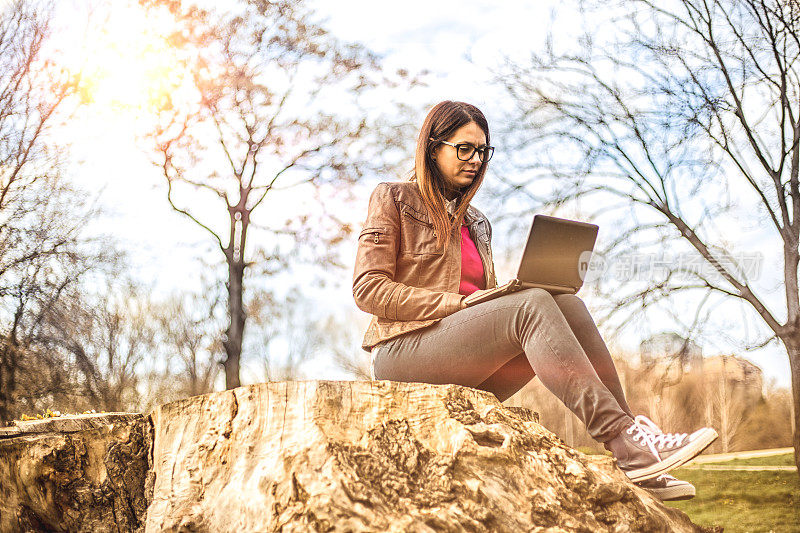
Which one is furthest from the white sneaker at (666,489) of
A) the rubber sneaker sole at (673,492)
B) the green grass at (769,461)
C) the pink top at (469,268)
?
the green grass at (769,461)

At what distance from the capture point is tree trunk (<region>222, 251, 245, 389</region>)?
545cm

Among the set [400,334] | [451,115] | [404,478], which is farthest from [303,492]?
[451,115]

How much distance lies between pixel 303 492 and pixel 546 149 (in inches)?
187

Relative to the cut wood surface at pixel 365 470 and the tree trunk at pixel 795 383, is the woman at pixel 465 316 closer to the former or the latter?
the cut wood surface at pixel 365 470

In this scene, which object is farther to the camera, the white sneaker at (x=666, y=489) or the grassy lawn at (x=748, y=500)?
the grassy lawn at (x=748, y=500)

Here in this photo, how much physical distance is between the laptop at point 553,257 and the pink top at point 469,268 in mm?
264

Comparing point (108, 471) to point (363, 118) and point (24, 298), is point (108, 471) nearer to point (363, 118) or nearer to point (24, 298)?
point (24, 298)

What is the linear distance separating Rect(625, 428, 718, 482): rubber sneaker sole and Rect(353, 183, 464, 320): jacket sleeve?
1.98 ft

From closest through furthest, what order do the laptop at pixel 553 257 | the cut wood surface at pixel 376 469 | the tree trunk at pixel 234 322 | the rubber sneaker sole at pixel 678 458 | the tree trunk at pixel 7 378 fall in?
the cut wood surface at pixel 376 469 < the rubber sneaker sole at pixel 678 458 < the laptop at pixel 553 257 < the tree trunk at pixel 7 378 < the tree trunk at pixel 234 322

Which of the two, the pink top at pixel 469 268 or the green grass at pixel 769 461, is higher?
the pink top at pixel 469 268

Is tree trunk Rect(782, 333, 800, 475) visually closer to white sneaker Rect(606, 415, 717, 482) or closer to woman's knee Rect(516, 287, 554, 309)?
white sneaker Rect(606, 415, 717, 482)

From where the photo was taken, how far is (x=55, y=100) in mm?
5797

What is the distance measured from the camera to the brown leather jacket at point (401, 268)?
1.86 m

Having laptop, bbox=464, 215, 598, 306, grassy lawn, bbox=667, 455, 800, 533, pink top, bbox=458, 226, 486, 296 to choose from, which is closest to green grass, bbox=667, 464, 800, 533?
grassy lawn, bbox=667, 455, 800, 533
